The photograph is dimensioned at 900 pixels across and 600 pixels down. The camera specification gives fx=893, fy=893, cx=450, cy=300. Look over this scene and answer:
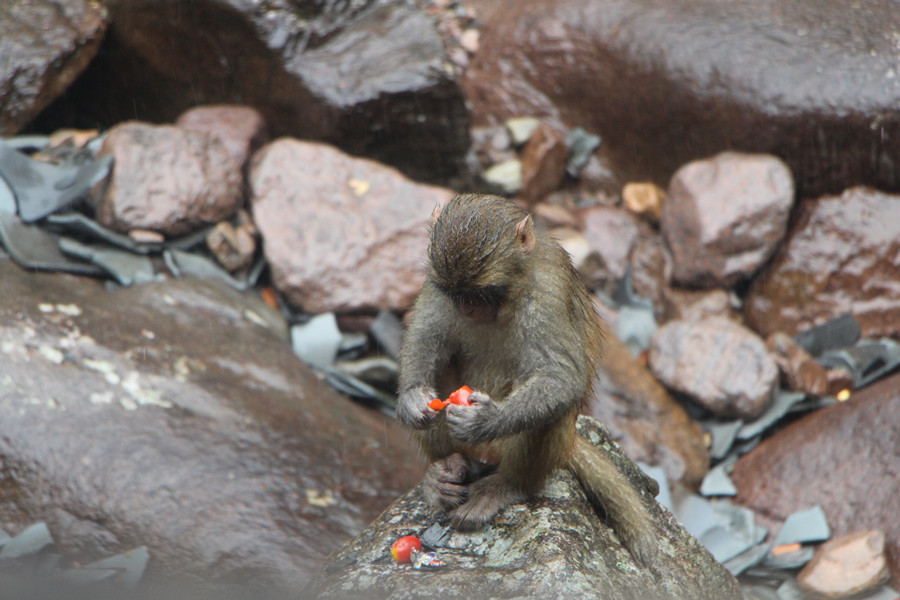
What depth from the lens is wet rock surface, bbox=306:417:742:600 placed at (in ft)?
10.1

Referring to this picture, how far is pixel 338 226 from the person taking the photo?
726 centimetres

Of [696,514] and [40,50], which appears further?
[40,50]

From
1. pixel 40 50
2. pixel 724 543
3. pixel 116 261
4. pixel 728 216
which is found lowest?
pixel 724 543

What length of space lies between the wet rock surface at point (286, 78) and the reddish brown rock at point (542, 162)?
755 mm

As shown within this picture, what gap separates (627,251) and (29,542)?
5.69 meters

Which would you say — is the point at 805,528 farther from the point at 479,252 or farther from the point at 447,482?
the point at 479,252

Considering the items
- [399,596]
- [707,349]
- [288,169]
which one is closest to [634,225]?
[707,349]

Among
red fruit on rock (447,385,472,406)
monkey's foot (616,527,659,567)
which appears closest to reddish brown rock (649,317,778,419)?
monkey's foot (616,527,659,567)

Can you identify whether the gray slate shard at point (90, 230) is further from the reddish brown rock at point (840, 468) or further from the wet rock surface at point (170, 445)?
the reddish brown rock at point (840, 468)

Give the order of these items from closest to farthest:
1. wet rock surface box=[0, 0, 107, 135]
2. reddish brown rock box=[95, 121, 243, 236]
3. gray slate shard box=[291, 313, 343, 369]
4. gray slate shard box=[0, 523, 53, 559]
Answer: gray slate shard box=[0, 523, 53, 559]
gray slate shard box=[291, 313, 343, 369]
reddish brown rock box=[95, 121, 243, 236]
wet rock surface box=[0, 0, 107, 135]

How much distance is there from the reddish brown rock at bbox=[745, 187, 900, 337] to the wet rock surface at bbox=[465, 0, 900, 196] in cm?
24

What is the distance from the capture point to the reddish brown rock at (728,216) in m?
7.89

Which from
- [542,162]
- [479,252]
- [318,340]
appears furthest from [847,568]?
[542,162]

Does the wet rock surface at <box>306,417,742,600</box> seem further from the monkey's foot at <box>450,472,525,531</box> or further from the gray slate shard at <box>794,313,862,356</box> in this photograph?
the gray slate shard at <box>794,313,862,356</box>
